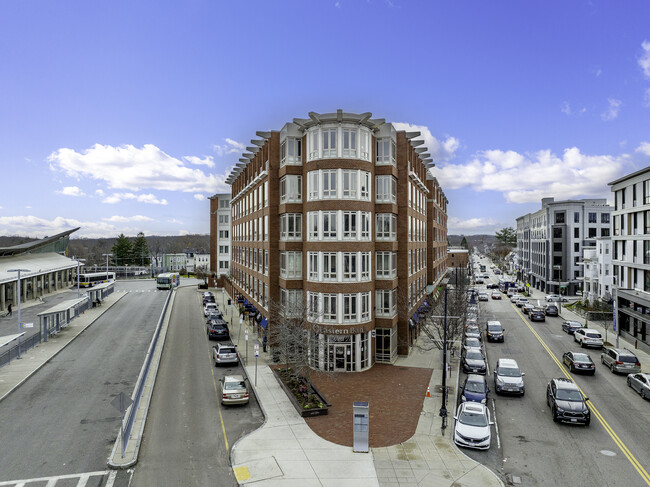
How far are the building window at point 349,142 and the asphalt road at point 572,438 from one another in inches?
691

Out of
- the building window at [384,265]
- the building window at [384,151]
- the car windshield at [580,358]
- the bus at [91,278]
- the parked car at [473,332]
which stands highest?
the building window at [384,151]

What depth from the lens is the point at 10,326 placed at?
44.7 metres

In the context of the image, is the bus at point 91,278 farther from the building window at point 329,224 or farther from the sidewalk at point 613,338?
the sidewalk at point 613,338

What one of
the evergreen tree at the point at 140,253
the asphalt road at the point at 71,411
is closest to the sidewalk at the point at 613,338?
the asphalt road at the point at 71,411

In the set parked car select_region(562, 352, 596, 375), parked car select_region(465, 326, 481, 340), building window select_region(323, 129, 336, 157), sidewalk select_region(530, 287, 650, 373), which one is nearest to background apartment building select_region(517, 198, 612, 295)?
sidewalk select_region(530, 287, 650, 373)

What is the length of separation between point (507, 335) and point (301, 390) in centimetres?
2972

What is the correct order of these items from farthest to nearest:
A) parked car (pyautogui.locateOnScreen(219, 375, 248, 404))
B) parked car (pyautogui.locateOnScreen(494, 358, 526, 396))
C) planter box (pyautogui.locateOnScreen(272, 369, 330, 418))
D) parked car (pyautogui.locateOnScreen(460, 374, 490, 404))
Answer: parked car (pyautogui.locateOnScreen(494, 358, 526, 396))
parked car (pyautogui.locateOnScreen(460, 374, 490, 404))
parked car (pyautogui.locateOnScreen(219, 375, 248, 404))
planter box (pyautogui.locateOnScreen(272, 369, 330, 418))

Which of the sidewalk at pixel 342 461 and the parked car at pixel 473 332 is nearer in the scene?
the sidewalk at pixel 342 461

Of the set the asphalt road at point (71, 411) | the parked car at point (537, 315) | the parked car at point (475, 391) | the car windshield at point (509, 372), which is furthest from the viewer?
the parked car at point (537, 315)

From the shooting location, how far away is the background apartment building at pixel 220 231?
82750mm

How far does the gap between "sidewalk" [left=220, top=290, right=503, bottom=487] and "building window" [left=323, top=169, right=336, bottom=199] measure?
1429 centimetres

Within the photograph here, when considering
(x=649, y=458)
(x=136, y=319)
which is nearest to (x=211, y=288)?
(x=136, y=319)

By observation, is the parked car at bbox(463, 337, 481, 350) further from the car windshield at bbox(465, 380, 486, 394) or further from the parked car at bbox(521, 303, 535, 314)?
the parked car at bbox(521, 303, 535, 314)

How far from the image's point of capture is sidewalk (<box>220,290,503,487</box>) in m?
14.6
